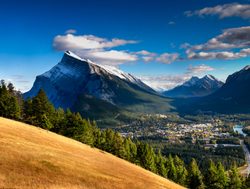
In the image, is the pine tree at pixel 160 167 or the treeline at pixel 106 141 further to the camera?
the pine tree at pixel 160 167

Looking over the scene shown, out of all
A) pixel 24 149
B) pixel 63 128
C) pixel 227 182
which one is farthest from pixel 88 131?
pixel 24 149

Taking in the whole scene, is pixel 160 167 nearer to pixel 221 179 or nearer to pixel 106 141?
pixel 221 179

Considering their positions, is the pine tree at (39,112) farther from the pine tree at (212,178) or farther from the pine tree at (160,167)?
the pine tree at (212,178)

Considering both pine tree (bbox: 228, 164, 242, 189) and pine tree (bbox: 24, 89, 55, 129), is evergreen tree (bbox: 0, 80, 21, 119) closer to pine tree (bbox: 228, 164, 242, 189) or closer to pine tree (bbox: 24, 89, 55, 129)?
pine tree (bbox: 24, 89, 55, 129)

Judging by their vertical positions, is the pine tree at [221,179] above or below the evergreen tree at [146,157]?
below

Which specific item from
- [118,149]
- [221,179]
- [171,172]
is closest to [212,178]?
[221,179]

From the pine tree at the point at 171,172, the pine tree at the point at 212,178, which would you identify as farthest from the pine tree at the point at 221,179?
the pine tree at the point at 171,172

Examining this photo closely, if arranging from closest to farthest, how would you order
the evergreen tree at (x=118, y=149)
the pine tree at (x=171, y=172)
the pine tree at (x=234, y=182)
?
the pine tree at (x=234, y=182) → the evergreen tree at (x=118, y=149) → the pine tree at (x=171, y=172)

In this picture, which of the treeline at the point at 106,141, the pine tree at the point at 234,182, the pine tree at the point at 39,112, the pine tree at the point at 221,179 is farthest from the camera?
the pine tree at the point at 39,112

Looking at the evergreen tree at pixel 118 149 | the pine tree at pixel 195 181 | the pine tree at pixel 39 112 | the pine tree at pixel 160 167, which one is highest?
the pine tree at pixel 39 112
